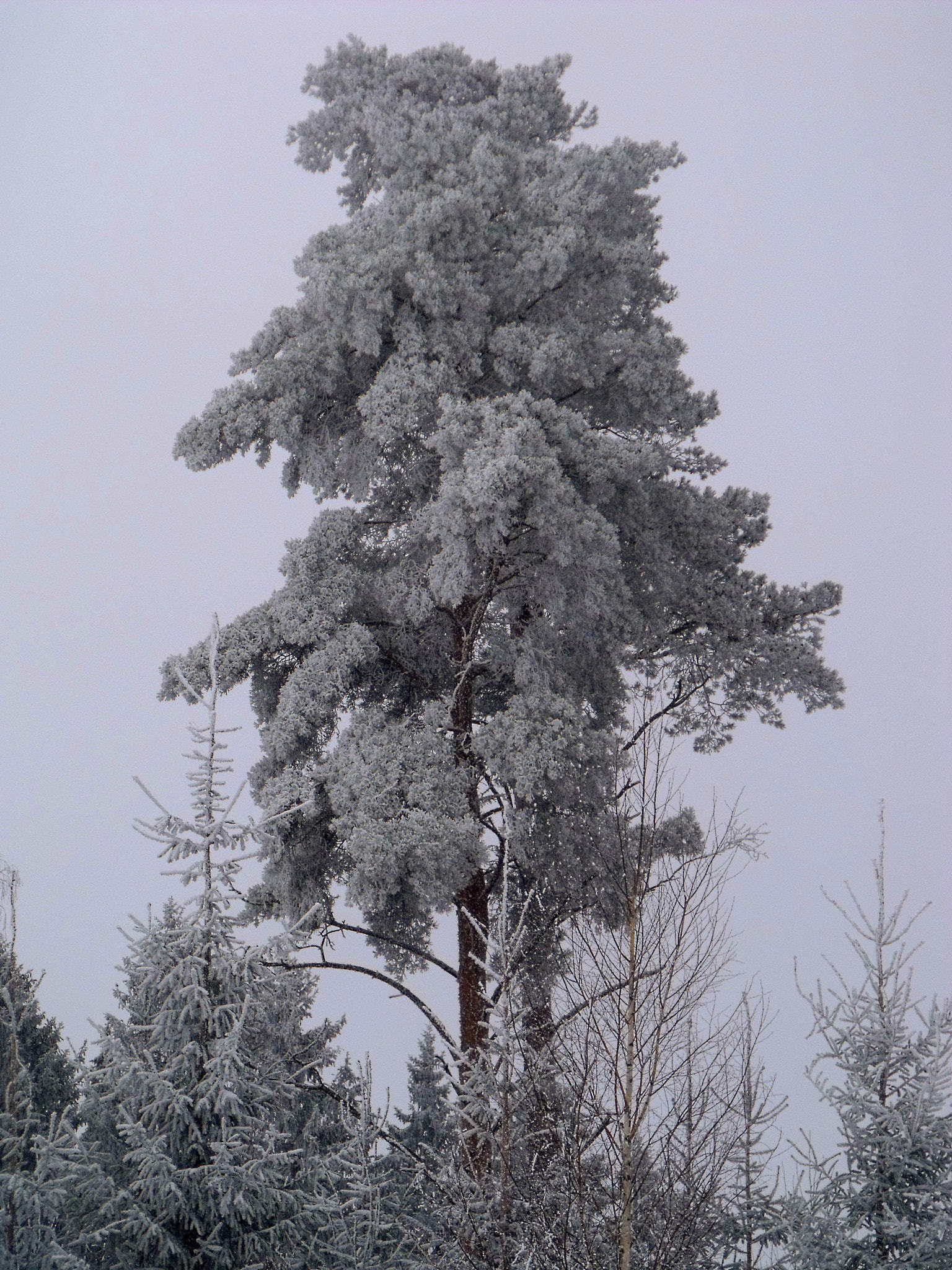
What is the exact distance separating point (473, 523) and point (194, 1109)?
17.3ft

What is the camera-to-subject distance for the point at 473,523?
11094 millimetres

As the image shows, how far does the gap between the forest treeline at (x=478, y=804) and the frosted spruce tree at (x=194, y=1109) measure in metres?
0.03

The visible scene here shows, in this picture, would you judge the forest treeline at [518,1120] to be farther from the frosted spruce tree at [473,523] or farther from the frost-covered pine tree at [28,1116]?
the frosted spruce tree at [473,523]

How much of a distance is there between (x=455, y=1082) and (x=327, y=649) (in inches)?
175

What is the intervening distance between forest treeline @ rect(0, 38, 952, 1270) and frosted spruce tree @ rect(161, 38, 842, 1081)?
0.04m

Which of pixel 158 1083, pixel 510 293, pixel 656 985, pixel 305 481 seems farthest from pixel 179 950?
pixel 510 293

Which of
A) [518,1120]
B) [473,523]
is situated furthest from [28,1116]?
[473,523]

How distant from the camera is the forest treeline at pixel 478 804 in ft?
27.4

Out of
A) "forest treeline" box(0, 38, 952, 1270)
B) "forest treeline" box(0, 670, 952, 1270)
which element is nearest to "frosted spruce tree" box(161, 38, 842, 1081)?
"forest treeline" box(0, 38, 952, 1270)

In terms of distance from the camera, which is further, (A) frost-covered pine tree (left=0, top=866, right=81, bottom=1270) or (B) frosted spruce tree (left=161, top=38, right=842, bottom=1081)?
(B) frosted spruce tree (left=161, top=38, right=842, bottom=1081)

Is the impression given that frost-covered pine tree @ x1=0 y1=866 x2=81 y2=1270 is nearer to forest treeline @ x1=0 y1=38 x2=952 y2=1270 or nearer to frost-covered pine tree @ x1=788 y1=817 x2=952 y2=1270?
forest treeline @ x1=0 y1=38 x2=952 y2=1270

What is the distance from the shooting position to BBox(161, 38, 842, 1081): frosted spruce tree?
11172mm

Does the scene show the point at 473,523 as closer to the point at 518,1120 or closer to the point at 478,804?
the point at 478,804

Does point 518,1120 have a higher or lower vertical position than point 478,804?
lower
